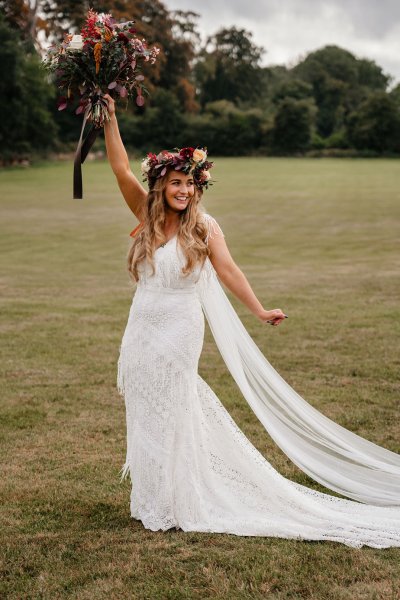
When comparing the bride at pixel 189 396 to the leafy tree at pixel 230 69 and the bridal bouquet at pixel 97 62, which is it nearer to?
the bridal bouquet at pixel 97 62

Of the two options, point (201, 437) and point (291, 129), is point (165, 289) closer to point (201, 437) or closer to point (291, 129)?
point (201, 437)

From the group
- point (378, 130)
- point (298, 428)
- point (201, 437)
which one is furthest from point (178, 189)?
point (378, 130)

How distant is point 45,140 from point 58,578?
6024 cm

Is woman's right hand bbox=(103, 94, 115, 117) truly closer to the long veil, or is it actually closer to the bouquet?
the bouquet

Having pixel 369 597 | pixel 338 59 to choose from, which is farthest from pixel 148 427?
pixel 338 59

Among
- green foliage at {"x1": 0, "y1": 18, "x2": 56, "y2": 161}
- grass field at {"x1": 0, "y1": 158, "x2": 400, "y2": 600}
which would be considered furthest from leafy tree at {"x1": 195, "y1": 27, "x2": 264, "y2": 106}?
grass field at {"x1": 0, "y1": 158, "x2": 400, "y2": 600}

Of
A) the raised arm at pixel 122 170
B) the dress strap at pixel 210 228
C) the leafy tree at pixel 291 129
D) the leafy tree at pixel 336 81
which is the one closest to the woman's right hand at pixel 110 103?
the raised arm at pixel 122 170

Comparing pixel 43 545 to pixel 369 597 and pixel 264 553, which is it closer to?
pixel 264 553

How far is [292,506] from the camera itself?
188 inches

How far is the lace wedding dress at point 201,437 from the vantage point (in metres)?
4.59

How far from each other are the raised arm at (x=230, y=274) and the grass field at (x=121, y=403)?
1.32 meters

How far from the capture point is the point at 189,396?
186 inches

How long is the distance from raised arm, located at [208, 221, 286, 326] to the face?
10.8 inches

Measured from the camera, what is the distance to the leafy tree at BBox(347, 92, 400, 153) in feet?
248
